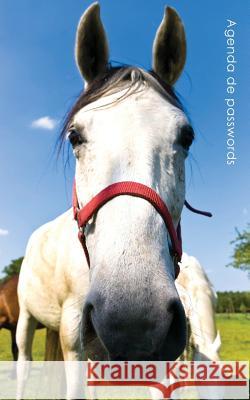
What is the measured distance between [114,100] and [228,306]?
1466 inches

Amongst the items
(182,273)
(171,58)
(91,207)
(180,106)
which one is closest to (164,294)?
(91,207)

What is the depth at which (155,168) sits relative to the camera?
1963 millimetres

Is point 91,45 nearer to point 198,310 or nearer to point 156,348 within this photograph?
point 156,348

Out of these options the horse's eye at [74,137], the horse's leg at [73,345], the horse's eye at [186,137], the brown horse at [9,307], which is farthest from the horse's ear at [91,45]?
the brown horse at [9,307]

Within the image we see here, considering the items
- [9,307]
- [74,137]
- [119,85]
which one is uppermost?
[9,307]

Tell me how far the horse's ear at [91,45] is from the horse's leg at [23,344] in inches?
132

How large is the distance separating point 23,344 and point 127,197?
389 cm

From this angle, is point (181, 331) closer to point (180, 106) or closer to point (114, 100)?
point (114, 100)

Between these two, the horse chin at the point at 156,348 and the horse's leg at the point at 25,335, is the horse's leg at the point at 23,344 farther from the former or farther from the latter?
the horse chin at the point at 156,348

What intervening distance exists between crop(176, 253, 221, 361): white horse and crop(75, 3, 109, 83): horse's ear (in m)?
2.24

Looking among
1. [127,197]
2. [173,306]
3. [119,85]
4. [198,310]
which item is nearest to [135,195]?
Answer: [127,197]

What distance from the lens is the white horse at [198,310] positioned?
139 inches

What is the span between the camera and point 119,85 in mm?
2467

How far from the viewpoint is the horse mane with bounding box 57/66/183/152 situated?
2.46 meters
